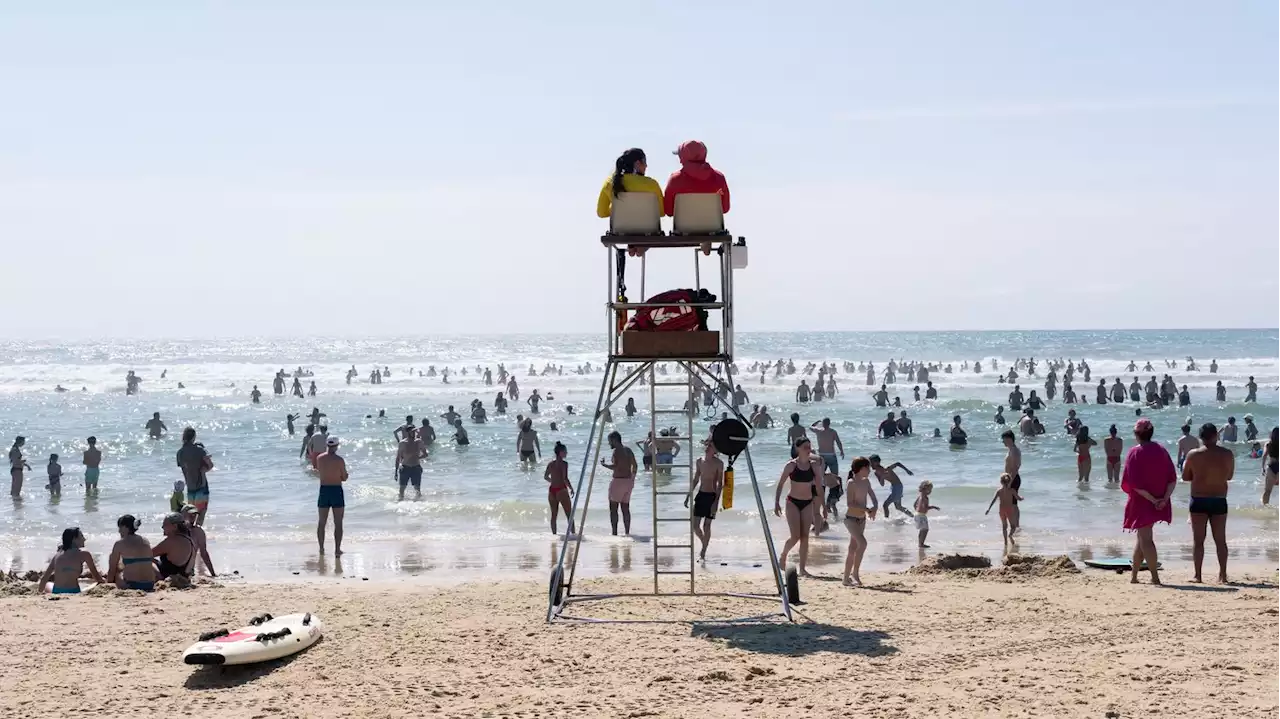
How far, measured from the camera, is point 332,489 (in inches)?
563

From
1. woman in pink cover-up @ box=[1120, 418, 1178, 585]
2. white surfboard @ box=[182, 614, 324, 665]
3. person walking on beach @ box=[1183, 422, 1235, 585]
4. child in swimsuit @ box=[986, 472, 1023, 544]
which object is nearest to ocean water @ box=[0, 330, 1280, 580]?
child in swimsuit @ box=[986, 472, 1023, 544]

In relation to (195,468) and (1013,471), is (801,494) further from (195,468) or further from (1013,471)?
(195,468)

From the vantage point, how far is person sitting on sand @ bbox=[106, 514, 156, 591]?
10.9m

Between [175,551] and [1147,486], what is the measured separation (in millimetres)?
8706

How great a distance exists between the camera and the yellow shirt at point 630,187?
820 centimetres

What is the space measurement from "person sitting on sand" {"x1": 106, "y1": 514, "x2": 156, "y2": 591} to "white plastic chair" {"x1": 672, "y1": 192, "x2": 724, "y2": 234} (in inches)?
235

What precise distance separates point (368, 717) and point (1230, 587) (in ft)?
25.0

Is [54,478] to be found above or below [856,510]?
below

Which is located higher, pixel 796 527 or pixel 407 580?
pixel 796 527

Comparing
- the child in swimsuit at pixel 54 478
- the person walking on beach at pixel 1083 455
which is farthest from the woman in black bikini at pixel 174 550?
the person walking on beach at pixel 1083 455

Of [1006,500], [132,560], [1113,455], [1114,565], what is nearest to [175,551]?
[132,560]

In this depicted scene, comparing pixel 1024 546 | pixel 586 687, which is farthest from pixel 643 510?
pixel 586 687

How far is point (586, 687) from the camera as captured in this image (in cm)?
Answer: 730

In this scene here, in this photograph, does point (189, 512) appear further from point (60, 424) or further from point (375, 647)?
point (60, 424)
